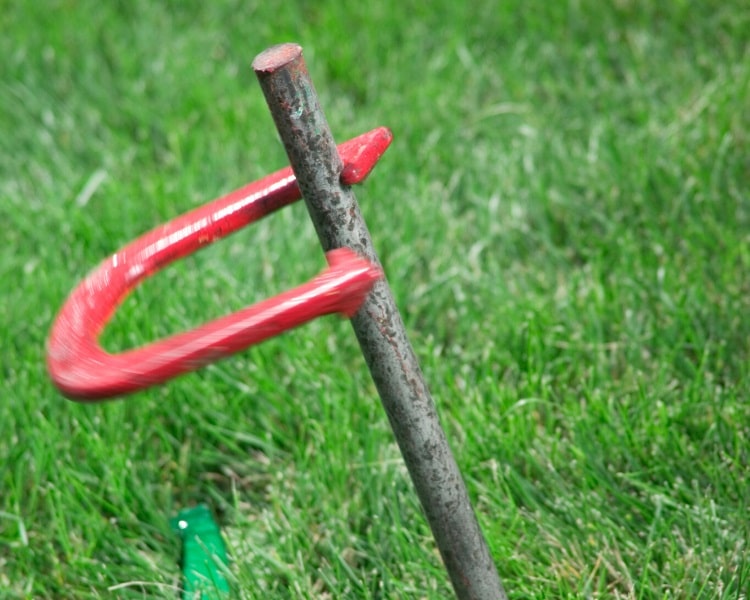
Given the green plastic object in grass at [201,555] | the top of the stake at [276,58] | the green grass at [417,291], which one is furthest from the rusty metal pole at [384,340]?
the green plastic object in grass at [201,555]

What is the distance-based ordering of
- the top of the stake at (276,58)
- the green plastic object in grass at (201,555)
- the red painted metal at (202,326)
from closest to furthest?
the red painted metal at (202,326) → the top of the stake at (276,58) → the green plastic object in grass at (201,555)

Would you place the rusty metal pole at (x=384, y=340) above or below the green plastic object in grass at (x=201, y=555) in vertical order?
above

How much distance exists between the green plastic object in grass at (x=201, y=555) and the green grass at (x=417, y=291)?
34mm

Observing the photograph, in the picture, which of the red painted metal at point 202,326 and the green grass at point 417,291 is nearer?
the red painted metal at point 202,326

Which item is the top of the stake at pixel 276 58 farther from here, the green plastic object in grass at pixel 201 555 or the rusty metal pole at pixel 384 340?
the green plastic object in grass at pixel 201 555

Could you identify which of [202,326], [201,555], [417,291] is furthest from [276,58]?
[417,291]

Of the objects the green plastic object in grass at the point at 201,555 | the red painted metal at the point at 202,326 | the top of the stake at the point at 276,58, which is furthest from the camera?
the green plastic object in grass at the point at 201,555

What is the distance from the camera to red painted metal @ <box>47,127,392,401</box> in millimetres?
1012

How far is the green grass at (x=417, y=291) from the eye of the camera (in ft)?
5.46

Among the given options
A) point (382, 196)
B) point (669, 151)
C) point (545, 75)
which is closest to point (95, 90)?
point (382, 196)

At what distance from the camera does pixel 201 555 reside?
66.6 inches

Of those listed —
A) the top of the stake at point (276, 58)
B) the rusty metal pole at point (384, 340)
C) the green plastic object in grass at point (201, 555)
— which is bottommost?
the green plastic object in grass at point (201, 555)

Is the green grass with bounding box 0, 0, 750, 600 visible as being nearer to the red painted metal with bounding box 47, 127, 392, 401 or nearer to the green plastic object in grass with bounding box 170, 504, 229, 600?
the green plastic object in grass with bounding box 170, 504, 229, 600

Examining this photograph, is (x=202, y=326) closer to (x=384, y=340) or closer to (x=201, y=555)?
(x=384, y=340)
